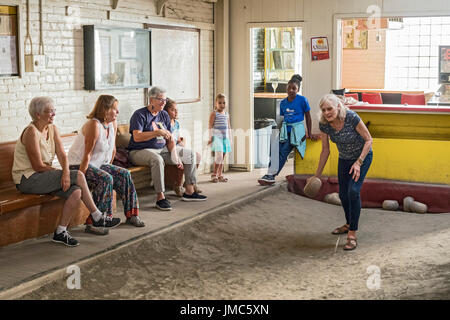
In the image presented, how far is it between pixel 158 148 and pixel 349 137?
2439 millimetres

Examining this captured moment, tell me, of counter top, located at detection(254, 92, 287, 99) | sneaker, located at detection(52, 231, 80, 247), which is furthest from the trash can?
sneaker, located at detection(52, 231, 80, 247)

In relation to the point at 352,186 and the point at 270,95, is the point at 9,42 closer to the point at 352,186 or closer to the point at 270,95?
the point at 352,186

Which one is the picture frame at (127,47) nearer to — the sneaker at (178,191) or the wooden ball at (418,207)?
the sneaker at (178,191)

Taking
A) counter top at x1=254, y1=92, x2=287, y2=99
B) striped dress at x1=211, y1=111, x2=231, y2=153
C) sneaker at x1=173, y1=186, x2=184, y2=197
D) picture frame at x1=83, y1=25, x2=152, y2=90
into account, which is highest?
picture frame at x1=83, y1=25, x2=152, y2=90

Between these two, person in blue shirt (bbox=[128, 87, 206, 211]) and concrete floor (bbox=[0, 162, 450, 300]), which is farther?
person in blue shirt (bbox=[128, 87, 206, 211])

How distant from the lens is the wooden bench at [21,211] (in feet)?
19.0

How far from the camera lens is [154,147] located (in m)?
7.80

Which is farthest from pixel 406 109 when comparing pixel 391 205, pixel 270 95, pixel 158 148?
pixel 270 95

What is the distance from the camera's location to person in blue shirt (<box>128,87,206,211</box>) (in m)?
7.47

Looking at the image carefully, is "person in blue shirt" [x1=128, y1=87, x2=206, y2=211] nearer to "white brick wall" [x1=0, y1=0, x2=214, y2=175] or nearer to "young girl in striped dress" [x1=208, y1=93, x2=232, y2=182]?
"white brick wall" [x1=0, y1=0, x2=214, y2=175]

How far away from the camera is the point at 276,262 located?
6082 mm

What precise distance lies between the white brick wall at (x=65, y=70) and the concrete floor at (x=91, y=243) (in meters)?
1.15

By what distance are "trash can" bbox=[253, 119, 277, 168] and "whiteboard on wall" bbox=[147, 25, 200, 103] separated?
128 centimetres

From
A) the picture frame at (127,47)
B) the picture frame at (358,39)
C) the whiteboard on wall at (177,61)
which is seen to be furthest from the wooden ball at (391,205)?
the picture frame at (358,39)
